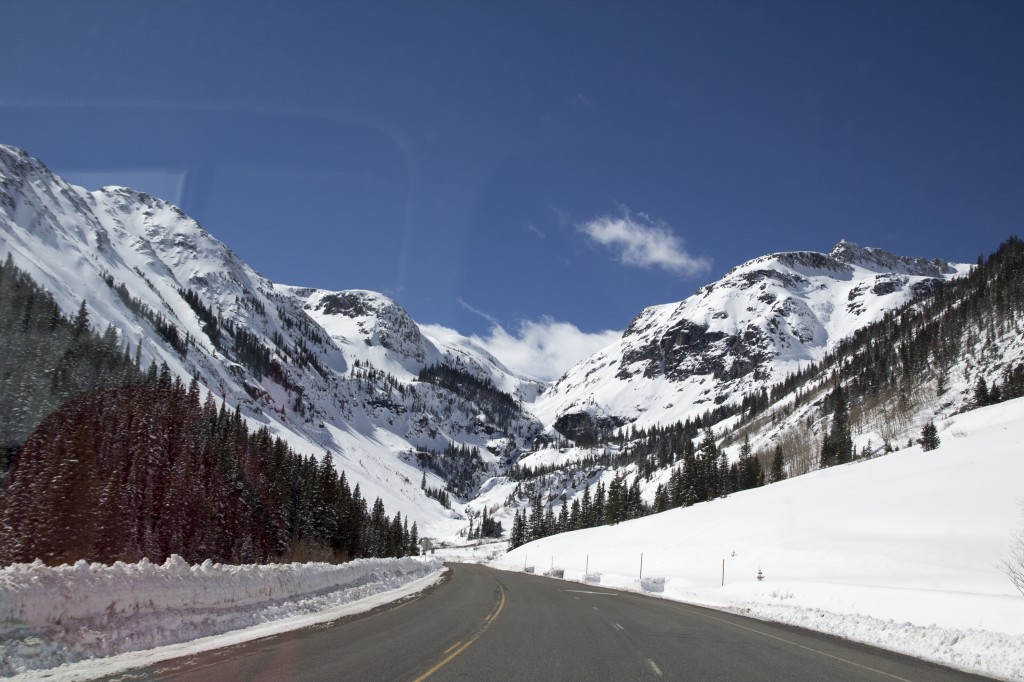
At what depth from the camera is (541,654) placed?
11906 millimetres

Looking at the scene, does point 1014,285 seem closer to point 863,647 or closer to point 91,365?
point 863,647

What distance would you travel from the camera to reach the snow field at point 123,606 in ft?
30.6

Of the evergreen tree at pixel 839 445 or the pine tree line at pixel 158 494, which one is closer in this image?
the pine tree line at pixel 158 494

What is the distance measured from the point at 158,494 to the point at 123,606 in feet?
147

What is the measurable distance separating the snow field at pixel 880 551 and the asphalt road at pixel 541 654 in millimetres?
2631

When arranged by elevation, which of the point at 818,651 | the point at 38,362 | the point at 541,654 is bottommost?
the point at 818,651

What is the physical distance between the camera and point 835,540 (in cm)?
4197

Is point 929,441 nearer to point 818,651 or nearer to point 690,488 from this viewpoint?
point 690,488

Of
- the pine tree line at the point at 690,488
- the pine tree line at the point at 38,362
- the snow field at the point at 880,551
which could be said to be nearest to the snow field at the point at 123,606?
the snow field at the point at 880,551

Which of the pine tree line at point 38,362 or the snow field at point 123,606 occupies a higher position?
the pine tree line at point 38,362

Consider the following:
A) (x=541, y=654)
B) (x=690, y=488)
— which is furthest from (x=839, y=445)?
(x=541, y=654)

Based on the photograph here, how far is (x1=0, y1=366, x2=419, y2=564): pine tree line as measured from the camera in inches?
1517

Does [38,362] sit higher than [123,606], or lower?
higher

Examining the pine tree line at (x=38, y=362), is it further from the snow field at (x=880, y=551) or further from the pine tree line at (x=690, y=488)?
the pine tree line at (x=690, y=488)
